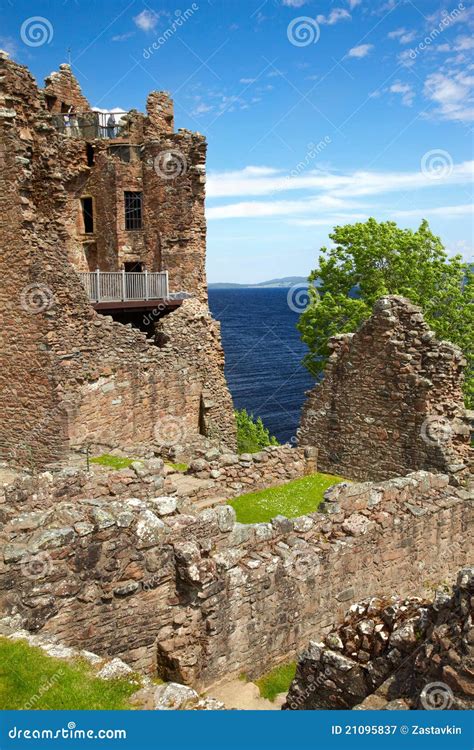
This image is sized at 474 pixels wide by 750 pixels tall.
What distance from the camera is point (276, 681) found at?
35.9 feet

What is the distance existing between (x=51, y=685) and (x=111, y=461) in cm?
1302

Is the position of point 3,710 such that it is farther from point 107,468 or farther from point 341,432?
point 341,432

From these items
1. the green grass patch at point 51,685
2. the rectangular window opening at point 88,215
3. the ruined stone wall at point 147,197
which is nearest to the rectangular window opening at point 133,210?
the ruined stone wall at point 147,197

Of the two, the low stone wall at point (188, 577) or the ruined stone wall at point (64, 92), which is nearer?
the low stone wall at point (188, 577)

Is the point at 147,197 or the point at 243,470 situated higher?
the point at 147,197

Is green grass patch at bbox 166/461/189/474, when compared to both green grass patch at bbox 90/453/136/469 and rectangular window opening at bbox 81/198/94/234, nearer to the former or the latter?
green grass patch at bbox 90/453/136/469

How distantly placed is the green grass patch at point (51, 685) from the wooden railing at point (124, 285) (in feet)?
67.6

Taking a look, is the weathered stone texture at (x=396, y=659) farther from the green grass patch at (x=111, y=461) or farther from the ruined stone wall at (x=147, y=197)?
the ruined stone wall at (x=147, y=197)

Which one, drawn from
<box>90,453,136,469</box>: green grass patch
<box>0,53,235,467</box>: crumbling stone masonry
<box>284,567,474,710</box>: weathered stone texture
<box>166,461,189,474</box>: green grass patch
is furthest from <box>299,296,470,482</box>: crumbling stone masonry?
<box>284,567,474,710</box>: weathered stone texture

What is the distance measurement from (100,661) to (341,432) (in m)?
14.7

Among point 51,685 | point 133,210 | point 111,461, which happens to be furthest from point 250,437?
point 51,685

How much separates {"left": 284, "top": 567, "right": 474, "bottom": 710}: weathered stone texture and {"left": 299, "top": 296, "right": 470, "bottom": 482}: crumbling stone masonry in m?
10.1

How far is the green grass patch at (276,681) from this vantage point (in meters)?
10.6

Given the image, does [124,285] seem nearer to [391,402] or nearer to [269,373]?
[391,402]
